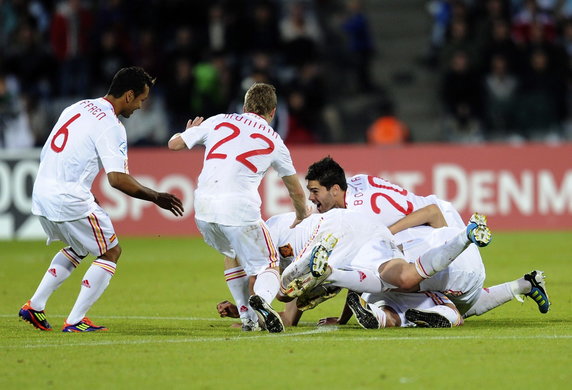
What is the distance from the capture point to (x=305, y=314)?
10.2m

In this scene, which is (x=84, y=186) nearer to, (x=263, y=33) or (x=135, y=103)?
(x=135, y=103)

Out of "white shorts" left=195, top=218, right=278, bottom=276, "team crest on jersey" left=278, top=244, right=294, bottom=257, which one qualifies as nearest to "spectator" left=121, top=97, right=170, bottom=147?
"team crest on jersey" left=278, top=244, right=294, bottom=257

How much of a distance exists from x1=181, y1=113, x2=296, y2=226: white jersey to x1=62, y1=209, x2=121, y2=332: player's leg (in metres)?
0.74

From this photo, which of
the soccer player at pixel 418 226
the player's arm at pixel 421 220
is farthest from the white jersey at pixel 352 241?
the player's arm at pixel 421 220

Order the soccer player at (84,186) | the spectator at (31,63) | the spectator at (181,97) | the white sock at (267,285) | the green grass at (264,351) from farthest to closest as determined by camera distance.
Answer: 1. the spectator at (31,63)
2. the spectator at (181,97)
3. the soccer player at (84,186)
4. the white sock at (267,285)
5. the green grass at (264,351)

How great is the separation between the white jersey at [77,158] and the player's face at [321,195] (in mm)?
1462

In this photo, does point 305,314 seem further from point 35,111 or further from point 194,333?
point 35,111

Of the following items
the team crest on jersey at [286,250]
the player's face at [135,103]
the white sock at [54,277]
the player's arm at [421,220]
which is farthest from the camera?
the team crest on jersey at [286,250]

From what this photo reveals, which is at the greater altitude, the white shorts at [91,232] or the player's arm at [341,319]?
the white shorts at [91,232]

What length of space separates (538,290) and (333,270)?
1.76 meters

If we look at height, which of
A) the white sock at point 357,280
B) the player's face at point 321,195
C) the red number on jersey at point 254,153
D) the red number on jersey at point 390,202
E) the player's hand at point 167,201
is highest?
the red number on jersey at point 254,153

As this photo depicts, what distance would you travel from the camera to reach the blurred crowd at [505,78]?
20.8 metres

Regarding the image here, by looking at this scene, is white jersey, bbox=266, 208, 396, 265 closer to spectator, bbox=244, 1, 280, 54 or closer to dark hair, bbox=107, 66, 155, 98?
dark hair, bbox=107, 66, 155, 98

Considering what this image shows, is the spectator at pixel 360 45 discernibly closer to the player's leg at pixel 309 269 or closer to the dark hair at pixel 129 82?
the dark hair at pixel 129 82
